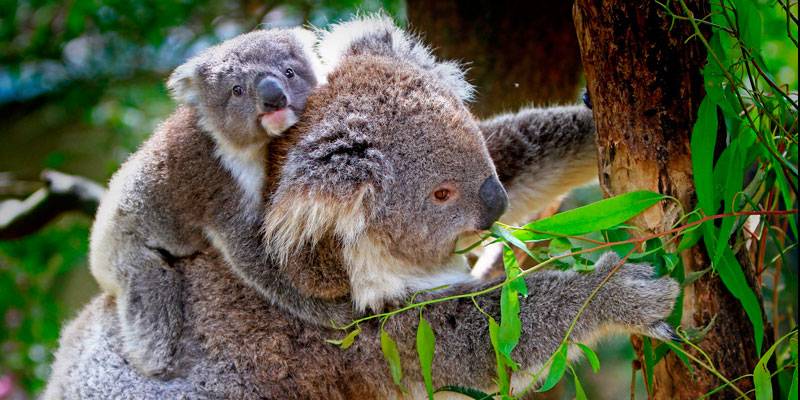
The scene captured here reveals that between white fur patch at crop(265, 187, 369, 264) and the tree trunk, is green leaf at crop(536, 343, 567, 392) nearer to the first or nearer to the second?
the tree trunk

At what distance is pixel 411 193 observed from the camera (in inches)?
90.4

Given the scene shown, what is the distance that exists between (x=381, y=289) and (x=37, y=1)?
3250 millimetres

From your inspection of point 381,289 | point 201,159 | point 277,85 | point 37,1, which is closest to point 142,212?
point 201,159

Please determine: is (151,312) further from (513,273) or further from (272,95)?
(513,273)

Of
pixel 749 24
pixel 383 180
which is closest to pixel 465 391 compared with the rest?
pixel 383 180

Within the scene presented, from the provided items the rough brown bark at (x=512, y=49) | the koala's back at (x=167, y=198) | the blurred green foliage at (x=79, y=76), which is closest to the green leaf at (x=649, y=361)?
the koala's back at (x=167, y=198)

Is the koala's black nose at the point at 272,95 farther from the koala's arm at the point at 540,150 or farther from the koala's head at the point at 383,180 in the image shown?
the koala's arm at the point at 540,150

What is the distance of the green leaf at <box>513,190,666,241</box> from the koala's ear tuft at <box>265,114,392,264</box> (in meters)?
0.55

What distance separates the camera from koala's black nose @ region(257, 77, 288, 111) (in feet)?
7.57

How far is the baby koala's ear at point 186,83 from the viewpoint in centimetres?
266

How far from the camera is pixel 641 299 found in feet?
7.13

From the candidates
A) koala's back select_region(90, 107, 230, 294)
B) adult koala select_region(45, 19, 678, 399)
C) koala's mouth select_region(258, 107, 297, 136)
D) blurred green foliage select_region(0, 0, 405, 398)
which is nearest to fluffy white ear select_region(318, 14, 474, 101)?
adult koala select_region(45, 19, 678, 399)

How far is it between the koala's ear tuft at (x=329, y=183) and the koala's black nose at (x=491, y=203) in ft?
0.95

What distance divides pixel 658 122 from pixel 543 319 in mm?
682
